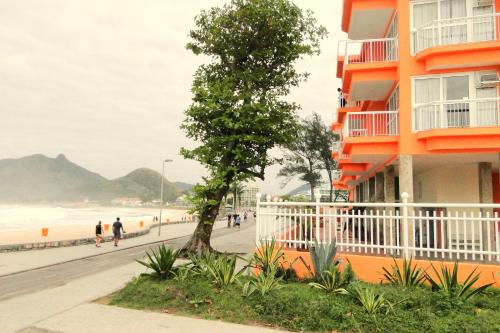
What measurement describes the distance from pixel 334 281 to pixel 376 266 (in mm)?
1822

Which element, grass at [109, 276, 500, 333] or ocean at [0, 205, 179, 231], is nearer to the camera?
grass at [109, 276, 500, 333]

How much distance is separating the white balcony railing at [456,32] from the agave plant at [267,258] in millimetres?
9974

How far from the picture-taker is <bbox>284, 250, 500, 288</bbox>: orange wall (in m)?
8.79

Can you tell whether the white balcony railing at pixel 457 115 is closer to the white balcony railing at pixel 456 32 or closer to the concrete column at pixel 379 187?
the white balcony railing at pixel 456 32

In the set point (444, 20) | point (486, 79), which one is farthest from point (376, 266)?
point (444, 20)

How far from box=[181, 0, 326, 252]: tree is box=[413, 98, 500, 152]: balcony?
6835 mm

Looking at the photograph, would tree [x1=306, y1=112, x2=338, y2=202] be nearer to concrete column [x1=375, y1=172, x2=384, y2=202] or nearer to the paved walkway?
concrete column [x1=375, y1=172, x2=384, y2=202]

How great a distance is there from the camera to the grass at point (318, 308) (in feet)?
22.9

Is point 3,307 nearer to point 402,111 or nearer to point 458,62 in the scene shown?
point 402,111

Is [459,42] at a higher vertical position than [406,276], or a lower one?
higher

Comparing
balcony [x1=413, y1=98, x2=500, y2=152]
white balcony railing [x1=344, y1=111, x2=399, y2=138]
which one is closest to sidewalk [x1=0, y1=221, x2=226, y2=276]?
white balcony railing [x1=344, y1=111, x2=399, y2=138]

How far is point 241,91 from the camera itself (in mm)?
18875

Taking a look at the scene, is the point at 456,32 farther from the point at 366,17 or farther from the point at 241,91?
the point at 241,91

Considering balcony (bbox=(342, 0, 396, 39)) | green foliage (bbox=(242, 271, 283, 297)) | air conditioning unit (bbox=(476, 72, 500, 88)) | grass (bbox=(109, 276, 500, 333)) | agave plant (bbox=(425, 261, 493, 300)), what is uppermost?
balcony (bbox=(342, 0, 396, 39))
